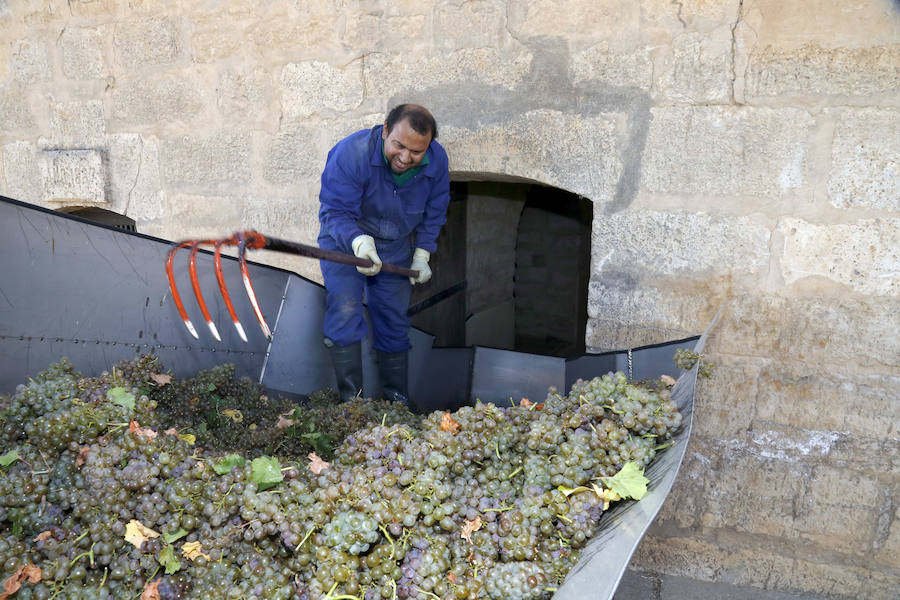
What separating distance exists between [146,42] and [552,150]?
88.8 inches

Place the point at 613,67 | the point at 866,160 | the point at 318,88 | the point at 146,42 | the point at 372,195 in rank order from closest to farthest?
the point at 866,160
the point at 613,67
the point at 372,195
the point at 318,88
the point at 146,42

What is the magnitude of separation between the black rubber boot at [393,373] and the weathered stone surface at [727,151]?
1.44 metres

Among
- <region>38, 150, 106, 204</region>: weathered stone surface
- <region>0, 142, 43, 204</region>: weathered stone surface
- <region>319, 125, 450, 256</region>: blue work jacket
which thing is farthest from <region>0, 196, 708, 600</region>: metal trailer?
<region>0, 142, 43, 204</region>: weathered stone surface

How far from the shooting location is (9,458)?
4.12 feet

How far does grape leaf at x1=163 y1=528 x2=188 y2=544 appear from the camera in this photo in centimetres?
109

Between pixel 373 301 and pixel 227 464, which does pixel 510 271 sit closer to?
pixel 373 301

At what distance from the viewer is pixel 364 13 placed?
2.68 metres

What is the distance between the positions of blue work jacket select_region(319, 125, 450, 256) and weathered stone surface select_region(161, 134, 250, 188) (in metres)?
0.74

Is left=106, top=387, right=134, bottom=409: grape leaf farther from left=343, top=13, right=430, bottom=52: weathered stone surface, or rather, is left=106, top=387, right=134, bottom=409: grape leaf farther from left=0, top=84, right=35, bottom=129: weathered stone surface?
left=0, top=84, right=35, bottom=129: weathered stone surface

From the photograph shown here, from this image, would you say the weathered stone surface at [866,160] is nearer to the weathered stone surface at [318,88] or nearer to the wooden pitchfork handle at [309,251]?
the wooden pitchfork handle at [309,251]

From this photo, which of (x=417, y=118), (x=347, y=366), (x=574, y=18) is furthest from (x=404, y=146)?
(x=347, y=366)

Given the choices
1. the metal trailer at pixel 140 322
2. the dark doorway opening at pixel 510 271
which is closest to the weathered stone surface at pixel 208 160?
the metal trailer at pixel 140 322

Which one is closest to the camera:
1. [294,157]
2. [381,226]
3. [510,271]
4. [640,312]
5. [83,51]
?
[640,312]

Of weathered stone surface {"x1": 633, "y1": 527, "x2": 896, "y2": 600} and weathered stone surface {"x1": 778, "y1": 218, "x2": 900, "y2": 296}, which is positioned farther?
weathered stone surface {"x1": 633, "y1": 527, "x2": 896, "y2": 600}
